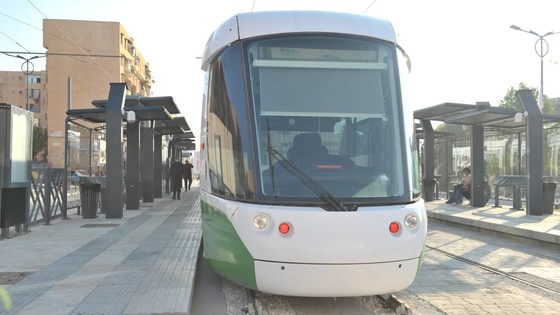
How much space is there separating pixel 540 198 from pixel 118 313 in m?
12.2

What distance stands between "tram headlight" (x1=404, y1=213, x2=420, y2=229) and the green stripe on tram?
61.4 inches

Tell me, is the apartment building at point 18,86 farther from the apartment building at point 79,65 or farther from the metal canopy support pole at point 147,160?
the metal canopy support pole at point 147,160

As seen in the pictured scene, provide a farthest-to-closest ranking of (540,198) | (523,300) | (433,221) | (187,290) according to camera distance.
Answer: (433,221), (540,198), (523,300), (187,290)

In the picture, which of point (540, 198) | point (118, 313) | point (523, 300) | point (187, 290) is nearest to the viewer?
point (118, 313)

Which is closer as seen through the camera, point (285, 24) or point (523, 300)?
point (285, 24)

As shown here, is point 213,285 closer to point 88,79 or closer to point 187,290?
point 187,290

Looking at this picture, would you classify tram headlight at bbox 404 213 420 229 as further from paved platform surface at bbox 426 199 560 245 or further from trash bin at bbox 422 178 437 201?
trash bin at bbox 422 178 437 201

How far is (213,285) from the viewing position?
22.3 feet

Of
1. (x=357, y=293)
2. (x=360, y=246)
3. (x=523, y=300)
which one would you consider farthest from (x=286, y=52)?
(x=523, y=300)

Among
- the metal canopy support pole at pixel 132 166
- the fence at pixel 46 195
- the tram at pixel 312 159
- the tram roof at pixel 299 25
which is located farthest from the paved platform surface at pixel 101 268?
the metal canopy support pole at pixel 132 166

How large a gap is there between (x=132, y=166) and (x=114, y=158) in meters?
3.11

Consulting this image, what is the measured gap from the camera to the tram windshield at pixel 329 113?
5.15 meters

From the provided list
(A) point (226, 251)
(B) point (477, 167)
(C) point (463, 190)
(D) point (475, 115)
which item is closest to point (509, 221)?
(D) point (475, 115)

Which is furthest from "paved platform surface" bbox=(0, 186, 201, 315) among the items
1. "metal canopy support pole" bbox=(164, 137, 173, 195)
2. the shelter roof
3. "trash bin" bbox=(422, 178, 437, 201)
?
"metal canopy support pole" bbox=(164, 137, 173, 195)
